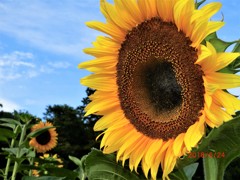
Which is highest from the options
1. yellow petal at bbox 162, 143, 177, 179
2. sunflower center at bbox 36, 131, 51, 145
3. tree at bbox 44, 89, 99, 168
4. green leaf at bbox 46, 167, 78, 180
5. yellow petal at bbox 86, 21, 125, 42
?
tree at bbox 44, 89, 99, 168

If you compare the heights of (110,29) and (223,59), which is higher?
(110,29)

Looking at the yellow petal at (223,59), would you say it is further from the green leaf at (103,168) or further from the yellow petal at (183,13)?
the green leaf at (103,168)

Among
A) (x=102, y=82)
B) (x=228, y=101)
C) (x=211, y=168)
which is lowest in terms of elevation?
(x=211, y=168)

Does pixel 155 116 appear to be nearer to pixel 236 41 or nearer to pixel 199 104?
pixel 199 104

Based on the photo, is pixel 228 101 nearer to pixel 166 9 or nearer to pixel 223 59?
pixel 223 59

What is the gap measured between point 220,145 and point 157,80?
46 cm

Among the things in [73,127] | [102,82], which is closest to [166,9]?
[102,82]

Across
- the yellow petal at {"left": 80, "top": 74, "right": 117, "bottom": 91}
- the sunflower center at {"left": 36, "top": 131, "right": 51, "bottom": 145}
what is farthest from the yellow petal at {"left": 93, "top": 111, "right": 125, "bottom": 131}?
the sunflower center at {"left": 36, "top": 131, "right": 51, "bottom": 145}

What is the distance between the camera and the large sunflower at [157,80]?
163cm

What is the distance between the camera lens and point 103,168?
6.05ft

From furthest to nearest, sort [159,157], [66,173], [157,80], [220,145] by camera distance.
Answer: [66,173] → [157,80] → [159,157] → [220,145]

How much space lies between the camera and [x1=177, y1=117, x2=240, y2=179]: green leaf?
1.48 m

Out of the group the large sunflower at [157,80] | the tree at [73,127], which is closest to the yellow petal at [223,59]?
the large sunflower at [157,80]
